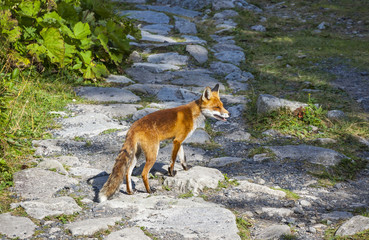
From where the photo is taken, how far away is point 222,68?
9.73m

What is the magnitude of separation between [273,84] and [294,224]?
5.43m

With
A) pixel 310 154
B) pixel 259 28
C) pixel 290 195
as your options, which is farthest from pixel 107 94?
pixel 259 28

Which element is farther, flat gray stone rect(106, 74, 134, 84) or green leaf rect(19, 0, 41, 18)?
flat gray stone rect(106, 74, 134, 84)

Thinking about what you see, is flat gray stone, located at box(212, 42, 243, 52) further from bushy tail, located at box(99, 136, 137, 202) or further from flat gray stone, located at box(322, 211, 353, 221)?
flat gray stone, located at box(322, 211, 353, 221)

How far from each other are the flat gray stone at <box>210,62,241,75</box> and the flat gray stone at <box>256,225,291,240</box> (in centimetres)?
621

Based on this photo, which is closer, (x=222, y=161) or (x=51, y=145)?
(x=222, y=161)

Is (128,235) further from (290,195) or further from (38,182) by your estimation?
(290,195)

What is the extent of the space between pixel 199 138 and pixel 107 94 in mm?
2383

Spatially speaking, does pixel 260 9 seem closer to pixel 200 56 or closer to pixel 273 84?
pixel 200 56

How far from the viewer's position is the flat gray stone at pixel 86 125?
598 cm

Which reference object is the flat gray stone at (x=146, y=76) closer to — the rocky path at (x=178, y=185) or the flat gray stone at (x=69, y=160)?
the rocky path at (x=178, y=185)

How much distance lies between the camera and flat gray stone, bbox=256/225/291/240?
3503 mm

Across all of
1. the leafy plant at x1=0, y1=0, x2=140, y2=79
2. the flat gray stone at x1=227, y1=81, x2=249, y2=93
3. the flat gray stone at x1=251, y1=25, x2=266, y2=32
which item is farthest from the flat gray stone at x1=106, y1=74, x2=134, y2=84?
the flat gray stone at x1=251, y1=25, x2=266, y2=32

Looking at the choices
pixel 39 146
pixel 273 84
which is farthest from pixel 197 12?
pixel 39 146
